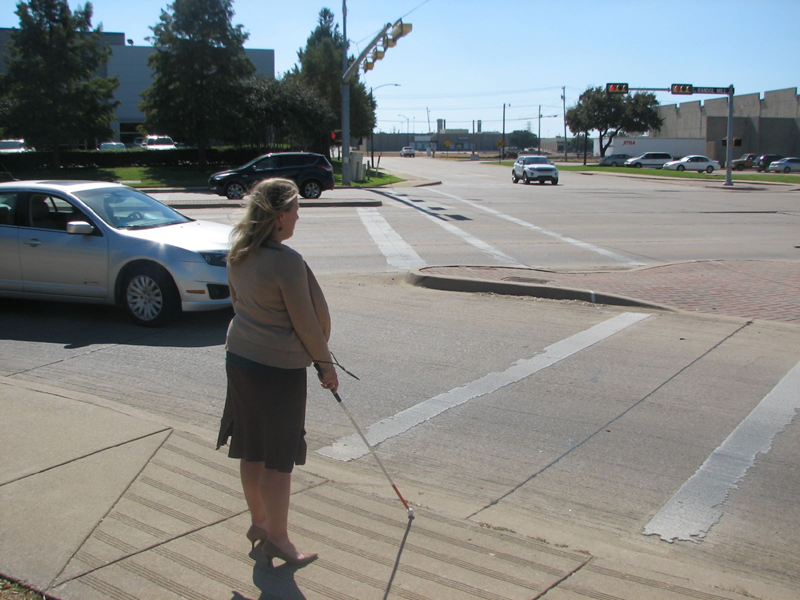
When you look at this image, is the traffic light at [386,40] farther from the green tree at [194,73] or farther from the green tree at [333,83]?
the green tree at [333,83]

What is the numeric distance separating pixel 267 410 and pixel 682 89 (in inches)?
1783

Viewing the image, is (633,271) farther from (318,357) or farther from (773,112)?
(773,112)

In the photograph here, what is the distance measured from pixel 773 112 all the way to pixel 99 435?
89401 mm

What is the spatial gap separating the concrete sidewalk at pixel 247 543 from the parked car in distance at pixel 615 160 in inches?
2978

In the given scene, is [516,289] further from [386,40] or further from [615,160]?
[615,160]

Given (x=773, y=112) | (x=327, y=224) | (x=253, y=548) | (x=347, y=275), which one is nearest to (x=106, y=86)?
(x=327, y=224)

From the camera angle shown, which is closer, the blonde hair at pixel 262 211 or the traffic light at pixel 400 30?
the blonde hair at pixel 262 211

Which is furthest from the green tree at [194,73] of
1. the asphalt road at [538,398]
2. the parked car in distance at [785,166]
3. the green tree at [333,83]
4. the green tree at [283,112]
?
the parked car in distance at [785,166]

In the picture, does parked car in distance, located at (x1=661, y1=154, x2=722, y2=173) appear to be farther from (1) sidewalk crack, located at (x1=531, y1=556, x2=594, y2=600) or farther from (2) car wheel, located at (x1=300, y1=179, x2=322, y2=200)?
(1) sidewalk crack, located at (x1=531, y1=556, x2=594, y2=600)

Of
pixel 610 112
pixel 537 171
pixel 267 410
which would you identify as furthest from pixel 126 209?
pixel 610 112

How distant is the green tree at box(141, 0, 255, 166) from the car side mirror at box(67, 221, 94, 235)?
3217cm

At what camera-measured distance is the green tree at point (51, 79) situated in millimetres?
35812

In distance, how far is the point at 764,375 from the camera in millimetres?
6707

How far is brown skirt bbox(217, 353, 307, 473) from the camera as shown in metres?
3.34
